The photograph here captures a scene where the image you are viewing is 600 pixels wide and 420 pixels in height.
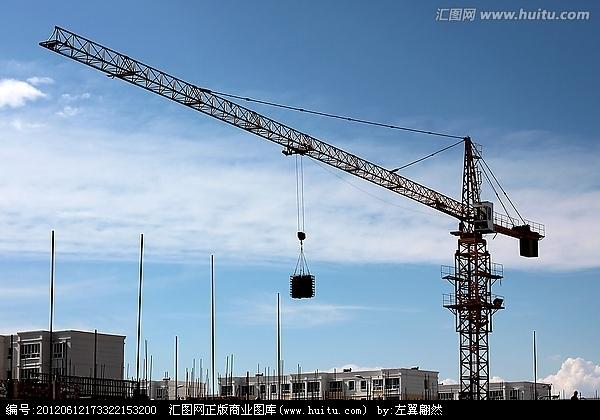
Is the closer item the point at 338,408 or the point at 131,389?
the point at 338,408

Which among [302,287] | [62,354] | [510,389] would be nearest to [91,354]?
[62,354]

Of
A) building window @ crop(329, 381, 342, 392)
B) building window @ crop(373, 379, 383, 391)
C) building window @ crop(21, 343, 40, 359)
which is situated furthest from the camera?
building window @ crop(329, 381, 342, 392)

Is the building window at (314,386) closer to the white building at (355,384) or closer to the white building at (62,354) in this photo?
the white building at (355,384)

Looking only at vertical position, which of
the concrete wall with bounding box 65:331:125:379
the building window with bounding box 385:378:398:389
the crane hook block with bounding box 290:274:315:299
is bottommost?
the building window with bounding box 385:378:398:389

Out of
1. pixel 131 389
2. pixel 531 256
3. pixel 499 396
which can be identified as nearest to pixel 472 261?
pixel 531 256

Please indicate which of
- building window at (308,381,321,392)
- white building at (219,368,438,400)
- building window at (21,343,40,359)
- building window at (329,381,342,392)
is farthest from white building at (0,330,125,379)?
building window at (329,381,342,392)

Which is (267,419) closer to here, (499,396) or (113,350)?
(113,350)

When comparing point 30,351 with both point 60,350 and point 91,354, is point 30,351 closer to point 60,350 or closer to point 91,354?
point 60,350

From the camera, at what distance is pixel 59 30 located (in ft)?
238

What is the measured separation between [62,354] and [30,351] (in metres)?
4.07

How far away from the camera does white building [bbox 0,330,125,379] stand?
101 metres

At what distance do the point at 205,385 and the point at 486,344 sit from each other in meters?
28.2

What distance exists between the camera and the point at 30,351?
10294cm

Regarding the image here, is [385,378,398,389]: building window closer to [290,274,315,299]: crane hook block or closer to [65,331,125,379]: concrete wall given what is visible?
[65,331,125,379]: concrete wall
